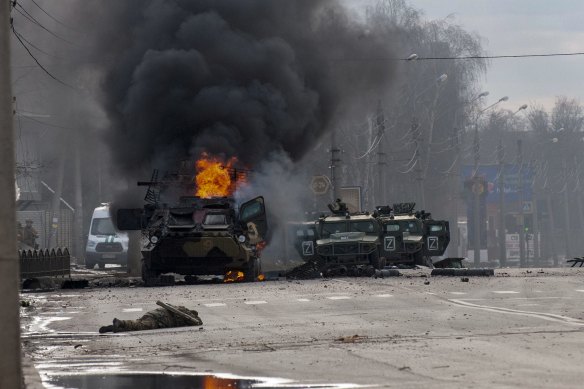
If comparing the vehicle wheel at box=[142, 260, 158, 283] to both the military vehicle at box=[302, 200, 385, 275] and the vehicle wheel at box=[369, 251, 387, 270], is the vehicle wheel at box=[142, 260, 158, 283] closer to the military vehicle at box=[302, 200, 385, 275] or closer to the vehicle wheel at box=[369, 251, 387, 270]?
the military vehicle at box=[302, 200, 385, 275]

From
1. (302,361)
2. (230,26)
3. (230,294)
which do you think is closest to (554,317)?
(302,361)

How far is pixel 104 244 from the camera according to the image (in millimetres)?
53844

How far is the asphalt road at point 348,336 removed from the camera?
33.6 ft

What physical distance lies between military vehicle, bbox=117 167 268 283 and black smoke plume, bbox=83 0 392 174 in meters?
4.28

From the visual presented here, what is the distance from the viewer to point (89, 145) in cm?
4481

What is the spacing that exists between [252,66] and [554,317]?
23087mm

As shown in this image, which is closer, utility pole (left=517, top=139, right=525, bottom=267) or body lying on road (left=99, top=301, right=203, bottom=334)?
body lying on road (left=99, top=301, right=203, bottom=334)

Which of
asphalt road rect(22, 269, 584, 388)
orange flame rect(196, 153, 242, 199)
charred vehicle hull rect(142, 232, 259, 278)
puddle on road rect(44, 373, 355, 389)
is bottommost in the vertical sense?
puddle on road rect(44, 373, 355, 389)

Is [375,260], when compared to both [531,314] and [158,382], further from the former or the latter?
[158,382]

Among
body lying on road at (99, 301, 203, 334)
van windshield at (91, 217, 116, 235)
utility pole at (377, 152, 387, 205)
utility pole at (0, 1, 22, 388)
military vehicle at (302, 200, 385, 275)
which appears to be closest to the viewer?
utility pole at (0, 1, 22, 388)

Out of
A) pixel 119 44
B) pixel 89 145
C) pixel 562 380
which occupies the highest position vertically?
pixel 119 44

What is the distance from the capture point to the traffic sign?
4238 centimetres

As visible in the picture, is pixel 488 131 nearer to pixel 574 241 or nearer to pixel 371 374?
pixel 574 241

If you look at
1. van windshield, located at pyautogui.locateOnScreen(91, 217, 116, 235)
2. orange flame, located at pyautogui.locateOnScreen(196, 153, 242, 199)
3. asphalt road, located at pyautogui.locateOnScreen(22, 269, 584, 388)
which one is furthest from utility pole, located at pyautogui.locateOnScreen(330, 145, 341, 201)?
asphalt road, located at pyautogui.locateOnScreen(22, 269, 584, 388)
